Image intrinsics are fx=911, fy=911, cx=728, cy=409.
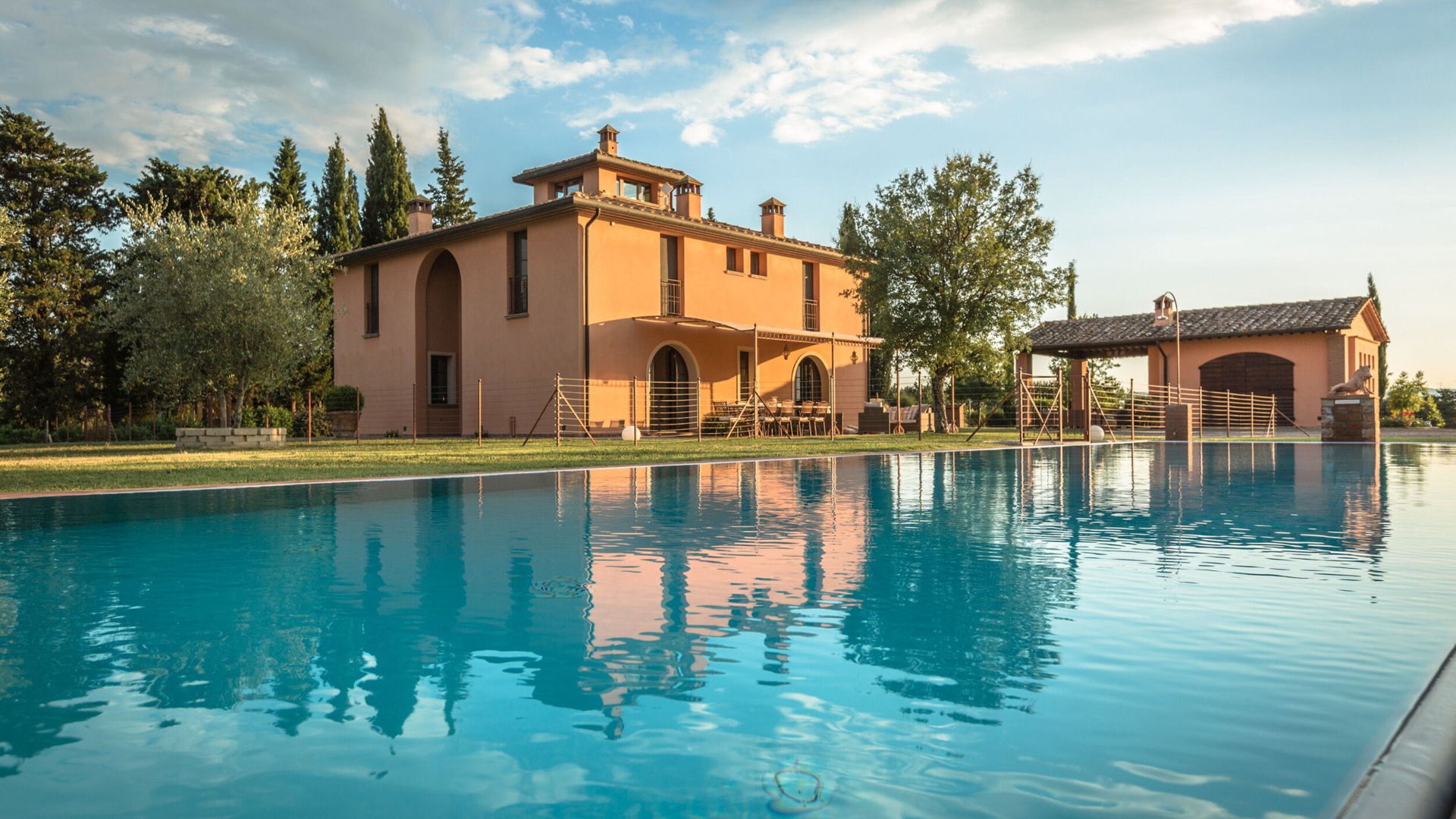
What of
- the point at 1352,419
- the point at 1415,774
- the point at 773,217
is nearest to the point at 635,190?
the point at 773,217

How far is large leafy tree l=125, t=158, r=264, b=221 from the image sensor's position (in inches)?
1128

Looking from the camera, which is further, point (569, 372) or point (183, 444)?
point (569, 372)

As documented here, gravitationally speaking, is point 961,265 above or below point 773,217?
below

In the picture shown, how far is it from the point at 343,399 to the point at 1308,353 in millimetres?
32019

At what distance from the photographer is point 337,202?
3847 cm

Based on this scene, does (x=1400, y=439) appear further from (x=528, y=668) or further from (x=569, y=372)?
(x=528, y=668)

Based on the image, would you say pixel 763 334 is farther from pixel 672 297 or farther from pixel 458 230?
pixel 458 230

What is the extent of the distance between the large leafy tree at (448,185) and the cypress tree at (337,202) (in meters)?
5.88

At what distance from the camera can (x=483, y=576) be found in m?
4.81

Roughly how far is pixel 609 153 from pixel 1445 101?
20.4m

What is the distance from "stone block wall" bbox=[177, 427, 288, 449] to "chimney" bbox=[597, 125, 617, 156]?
42.5 feet

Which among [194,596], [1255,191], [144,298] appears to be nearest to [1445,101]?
[1255,191]

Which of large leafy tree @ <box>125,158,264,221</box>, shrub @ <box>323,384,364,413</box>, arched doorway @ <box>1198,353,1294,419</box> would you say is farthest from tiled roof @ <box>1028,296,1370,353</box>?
large leafy tree @ <box>125,158,264,221</box>

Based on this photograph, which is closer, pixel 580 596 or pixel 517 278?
pixel 580 596
